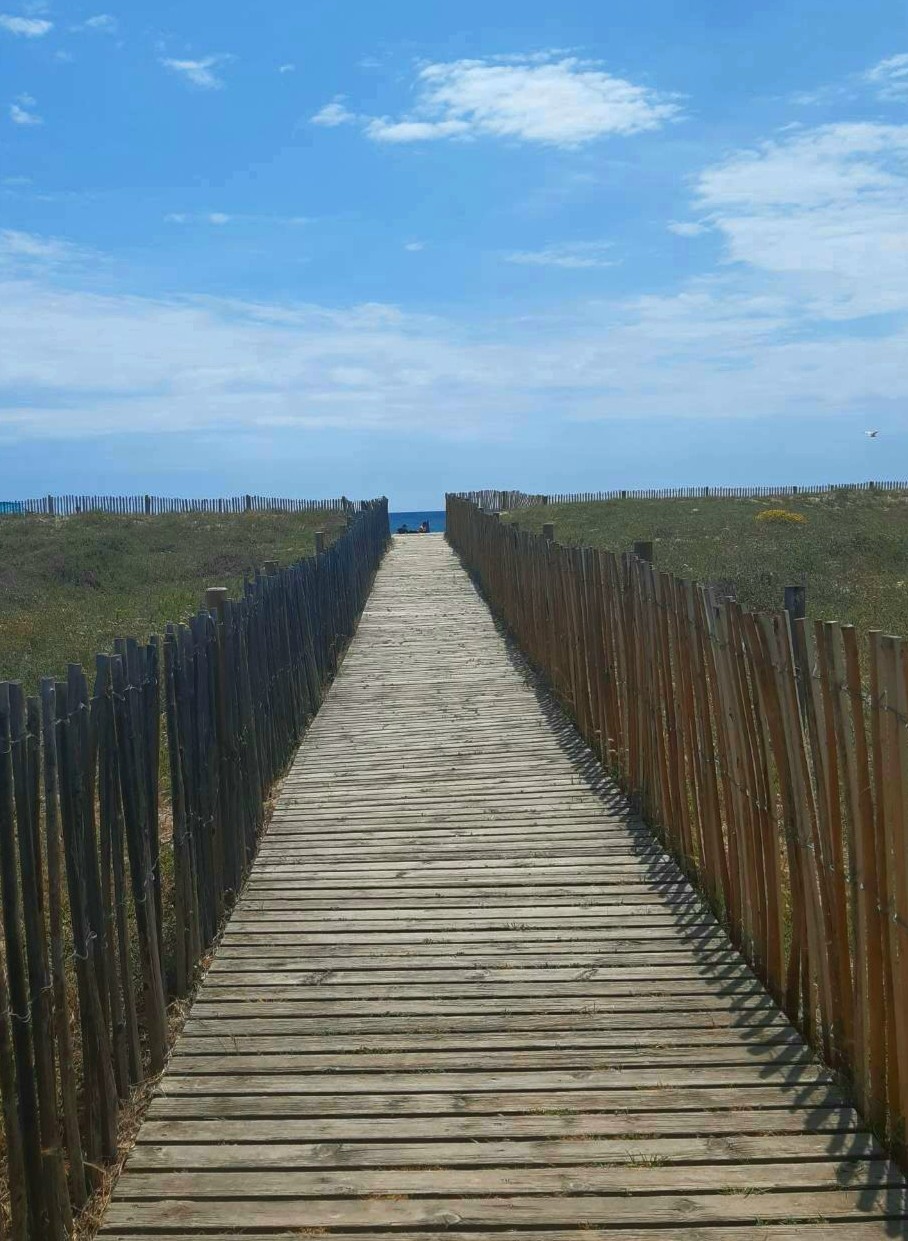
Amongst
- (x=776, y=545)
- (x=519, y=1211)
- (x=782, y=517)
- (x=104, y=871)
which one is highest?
(x=782, y=517)

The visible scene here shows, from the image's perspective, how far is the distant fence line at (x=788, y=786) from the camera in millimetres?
3609

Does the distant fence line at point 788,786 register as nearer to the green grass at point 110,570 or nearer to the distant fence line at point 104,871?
the distant fence line at point 104,871

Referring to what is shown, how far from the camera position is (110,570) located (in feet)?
107

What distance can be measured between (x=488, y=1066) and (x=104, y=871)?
1.45m

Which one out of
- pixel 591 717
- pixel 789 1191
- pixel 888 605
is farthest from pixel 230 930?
pixel 888 605

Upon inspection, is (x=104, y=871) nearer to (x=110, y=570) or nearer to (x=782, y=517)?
(x=110, y=570)

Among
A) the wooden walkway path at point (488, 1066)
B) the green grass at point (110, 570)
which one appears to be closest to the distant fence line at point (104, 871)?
the wooden walkway path at point (488, 1066)

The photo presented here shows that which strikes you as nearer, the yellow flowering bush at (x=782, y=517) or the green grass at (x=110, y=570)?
the green grass at (x=110, y=570)

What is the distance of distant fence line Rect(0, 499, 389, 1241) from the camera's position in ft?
10.7

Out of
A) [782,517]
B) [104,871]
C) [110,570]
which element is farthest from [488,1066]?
[782,517]

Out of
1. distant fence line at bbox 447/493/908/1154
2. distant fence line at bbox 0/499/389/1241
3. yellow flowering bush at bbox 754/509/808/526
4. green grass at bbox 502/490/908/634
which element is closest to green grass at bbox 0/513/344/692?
distant fence line at bbox 447/493/908/1154

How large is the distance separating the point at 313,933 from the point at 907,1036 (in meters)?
2.86

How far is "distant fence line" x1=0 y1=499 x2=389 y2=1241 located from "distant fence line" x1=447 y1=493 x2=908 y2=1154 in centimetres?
228

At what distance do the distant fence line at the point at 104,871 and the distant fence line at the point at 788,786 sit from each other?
2.28 m
